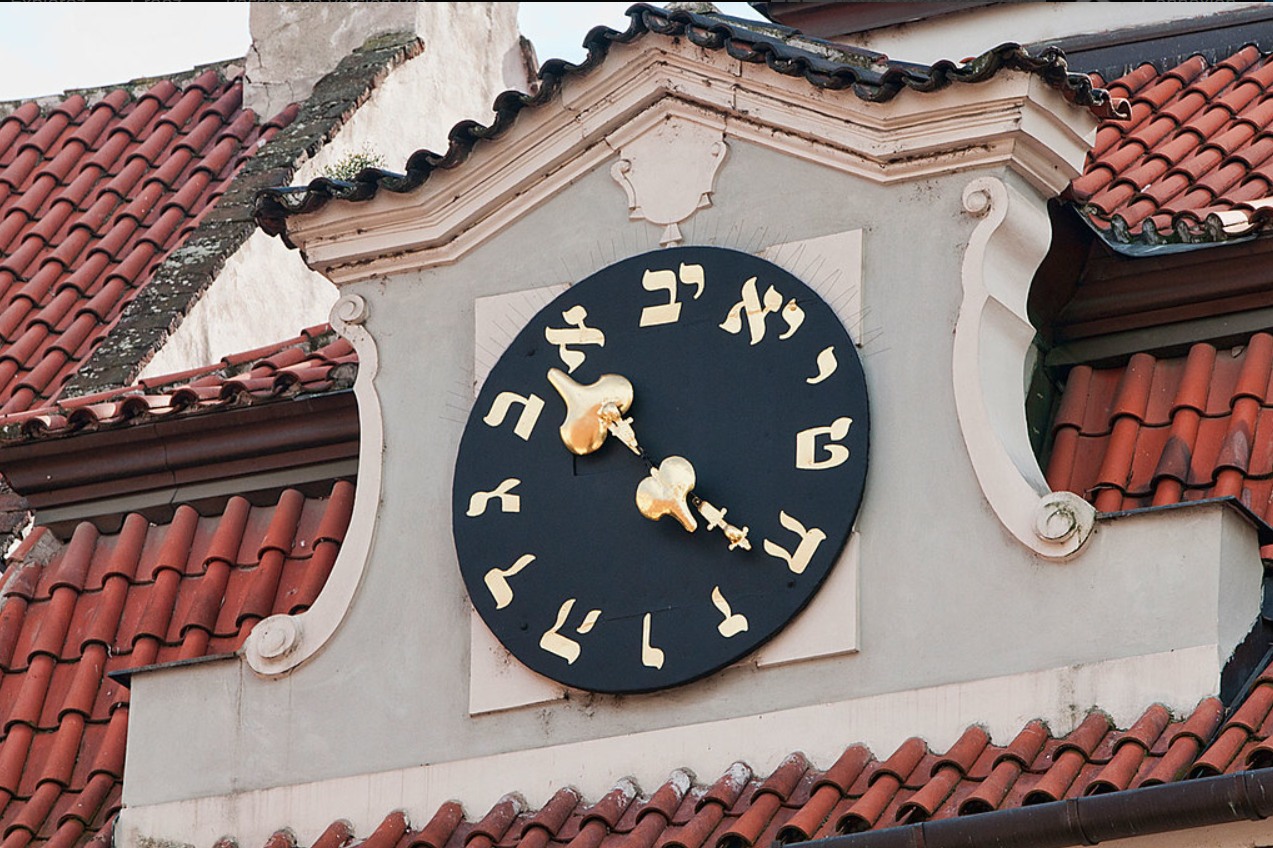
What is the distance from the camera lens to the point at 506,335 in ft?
37.8

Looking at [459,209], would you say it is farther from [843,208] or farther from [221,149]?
[221,149]

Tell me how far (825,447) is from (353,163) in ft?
15.0

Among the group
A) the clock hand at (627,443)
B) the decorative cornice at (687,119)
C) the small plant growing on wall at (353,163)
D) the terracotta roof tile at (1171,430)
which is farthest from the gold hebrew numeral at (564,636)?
the small plant growing on wall at (353,163)

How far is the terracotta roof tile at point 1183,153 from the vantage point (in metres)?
11.5

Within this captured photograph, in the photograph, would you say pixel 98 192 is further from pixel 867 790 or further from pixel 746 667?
pixel 867 790

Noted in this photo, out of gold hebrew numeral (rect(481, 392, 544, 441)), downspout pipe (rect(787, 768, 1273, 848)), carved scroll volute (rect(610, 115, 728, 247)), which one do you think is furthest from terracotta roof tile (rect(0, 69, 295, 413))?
downspout pipe (rect(787, 768, 1273, 848))

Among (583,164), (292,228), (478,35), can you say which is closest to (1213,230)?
(583,164)

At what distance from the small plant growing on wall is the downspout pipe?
5.82m

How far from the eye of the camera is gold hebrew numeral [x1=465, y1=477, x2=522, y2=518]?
11133mm

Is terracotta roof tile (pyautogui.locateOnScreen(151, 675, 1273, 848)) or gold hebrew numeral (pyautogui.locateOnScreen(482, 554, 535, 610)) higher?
gold hebrew numeral (pyautogui.locateOnScreen(482, 554, 535, 610))

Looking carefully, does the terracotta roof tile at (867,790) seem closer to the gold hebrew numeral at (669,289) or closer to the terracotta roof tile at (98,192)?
the gold hebrew numeral at (669,289)

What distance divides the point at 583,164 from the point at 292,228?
1.08 meters

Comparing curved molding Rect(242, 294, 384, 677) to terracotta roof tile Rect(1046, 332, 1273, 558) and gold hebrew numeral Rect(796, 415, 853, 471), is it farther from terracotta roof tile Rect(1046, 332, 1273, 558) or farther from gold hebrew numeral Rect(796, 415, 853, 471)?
terracotta roof tile Rect(1046, 332, 1273, 558)

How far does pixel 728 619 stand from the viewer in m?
10.6
